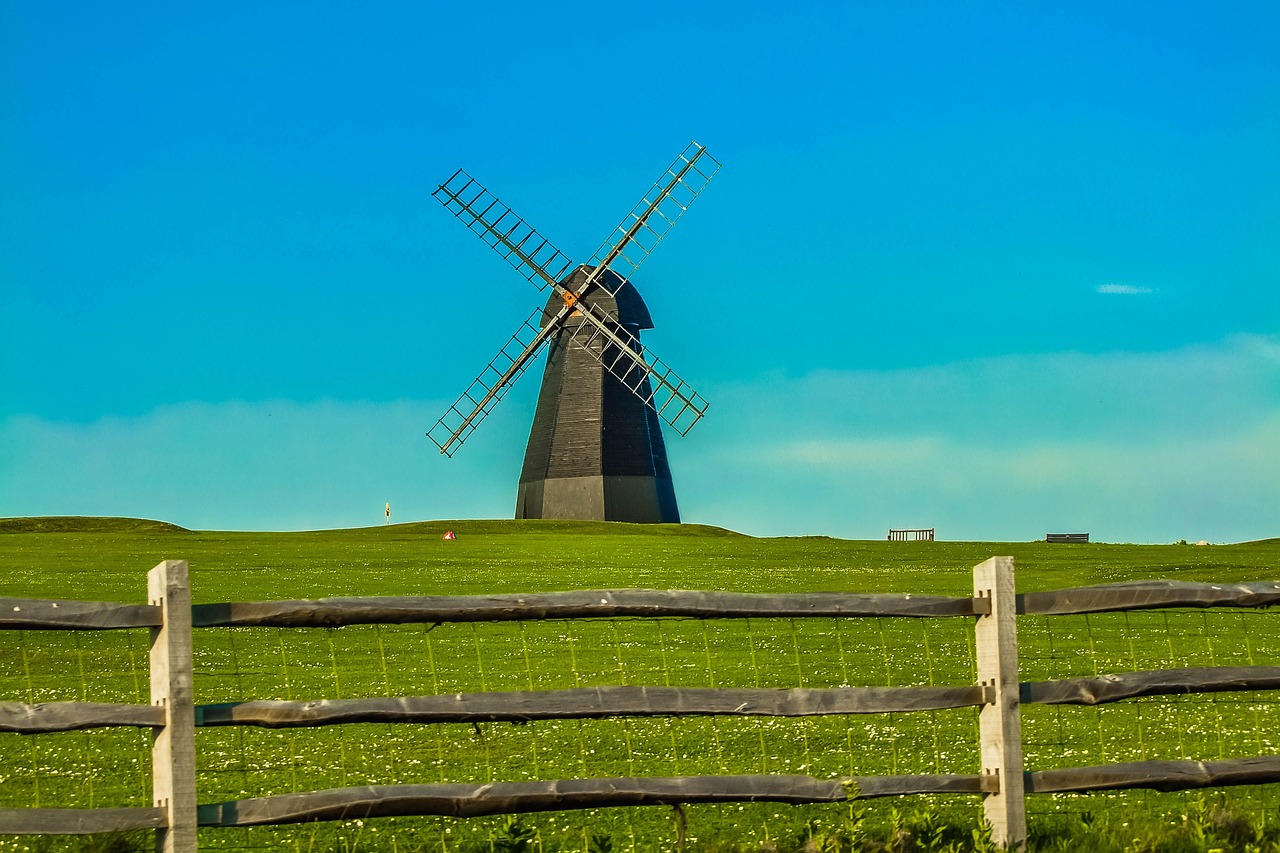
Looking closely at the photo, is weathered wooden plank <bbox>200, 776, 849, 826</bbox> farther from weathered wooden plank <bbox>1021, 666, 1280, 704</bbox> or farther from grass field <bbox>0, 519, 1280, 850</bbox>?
weathered wooden plank <bbox>1021, 666, 1280, 704</bbox>

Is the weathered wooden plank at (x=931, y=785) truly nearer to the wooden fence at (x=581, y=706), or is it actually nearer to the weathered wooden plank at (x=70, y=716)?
the wooden fence at (x=581, y=706)

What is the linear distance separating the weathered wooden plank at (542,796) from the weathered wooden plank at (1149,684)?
77 cm

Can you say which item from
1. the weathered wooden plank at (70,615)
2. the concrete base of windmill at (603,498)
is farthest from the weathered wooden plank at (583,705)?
the concrete base of windmill at (603,498)

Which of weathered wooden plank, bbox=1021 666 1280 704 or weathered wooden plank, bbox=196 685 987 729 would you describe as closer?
weathered wooden plank, bbox=196 685 987 729

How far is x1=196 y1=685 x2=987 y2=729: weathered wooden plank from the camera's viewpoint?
26.7ft

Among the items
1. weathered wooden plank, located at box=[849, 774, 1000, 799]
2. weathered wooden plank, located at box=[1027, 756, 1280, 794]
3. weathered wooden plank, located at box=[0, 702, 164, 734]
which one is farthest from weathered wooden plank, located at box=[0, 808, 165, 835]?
weathered wooden plank, located at box=[1027, 756, 1280, 794]

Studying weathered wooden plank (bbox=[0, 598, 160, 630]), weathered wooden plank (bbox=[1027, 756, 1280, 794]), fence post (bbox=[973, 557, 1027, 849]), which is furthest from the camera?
weathered wooden plank (bbox=[1027, 756, 1280, 794])

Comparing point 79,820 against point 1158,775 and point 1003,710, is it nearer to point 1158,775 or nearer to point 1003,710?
point 1003,710

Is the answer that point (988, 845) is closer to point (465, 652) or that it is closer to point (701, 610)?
point (701, 610)

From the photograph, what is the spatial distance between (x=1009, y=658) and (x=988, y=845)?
117cm

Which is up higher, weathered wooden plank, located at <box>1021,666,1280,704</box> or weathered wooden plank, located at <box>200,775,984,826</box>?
weathered wooden plank, located at <box>1021,666,1280,704</box>

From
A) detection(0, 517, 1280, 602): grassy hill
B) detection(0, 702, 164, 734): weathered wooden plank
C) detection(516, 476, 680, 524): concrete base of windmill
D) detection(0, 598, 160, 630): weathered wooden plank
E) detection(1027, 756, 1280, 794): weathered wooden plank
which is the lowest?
detection(1027, 756, 1280, 794): weathered wooden plank

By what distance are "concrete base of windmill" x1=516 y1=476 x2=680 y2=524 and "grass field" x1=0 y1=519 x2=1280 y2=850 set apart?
51.9 ft

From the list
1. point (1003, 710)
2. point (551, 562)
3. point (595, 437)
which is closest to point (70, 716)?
point (1003, 710)
